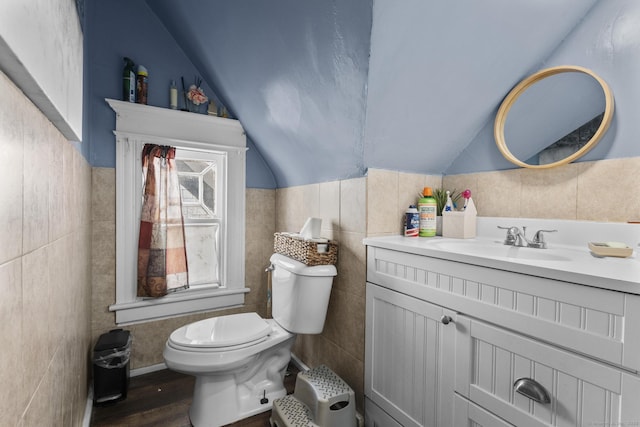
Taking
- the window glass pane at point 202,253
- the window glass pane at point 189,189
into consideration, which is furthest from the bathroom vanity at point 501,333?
the window glass pane at point 189,189

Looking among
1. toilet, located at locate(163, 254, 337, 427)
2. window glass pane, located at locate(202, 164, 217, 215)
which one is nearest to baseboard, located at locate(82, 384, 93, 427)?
toilet, located at locate(163, 254, 337, 427)

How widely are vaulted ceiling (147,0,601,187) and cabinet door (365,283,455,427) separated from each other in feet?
2.24

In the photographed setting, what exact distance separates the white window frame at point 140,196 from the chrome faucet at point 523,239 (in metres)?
1.75

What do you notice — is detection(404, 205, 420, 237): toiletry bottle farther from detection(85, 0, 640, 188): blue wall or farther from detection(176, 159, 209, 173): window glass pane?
detection(176, 159, 209, 173): window glass pane

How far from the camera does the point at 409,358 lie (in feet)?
4.19

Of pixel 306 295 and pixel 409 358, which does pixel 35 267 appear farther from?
pixel 409 358

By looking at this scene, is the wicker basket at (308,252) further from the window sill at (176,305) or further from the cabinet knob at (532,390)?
the cabinet knob at (532,390)

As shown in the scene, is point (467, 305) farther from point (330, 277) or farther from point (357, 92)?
point (357, 92)

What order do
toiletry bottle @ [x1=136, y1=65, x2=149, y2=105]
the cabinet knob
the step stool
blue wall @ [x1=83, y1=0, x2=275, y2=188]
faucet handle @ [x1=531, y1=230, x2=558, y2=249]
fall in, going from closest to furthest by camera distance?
the cabinet knob → faucet handle @ [x1=531, y1=230, x2=558, y2=249] → the step stool → blue wall @ [x1=83, y1=0, x2=275, y2=188] → toiletry bottle @ [x1=136, y1=65, x2=149, y2=105]

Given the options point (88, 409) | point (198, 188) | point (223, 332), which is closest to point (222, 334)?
point (223, 332)

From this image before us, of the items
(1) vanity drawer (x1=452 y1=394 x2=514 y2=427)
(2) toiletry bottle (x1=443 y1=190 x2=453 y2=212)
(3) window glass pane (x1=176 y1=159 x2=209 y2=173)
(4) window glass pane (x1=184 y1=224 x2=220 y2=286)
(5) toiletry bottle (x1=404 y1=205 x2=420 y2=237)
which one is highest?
(3) window glass pane (x1=176 y1=159 x2=209 y2=173)

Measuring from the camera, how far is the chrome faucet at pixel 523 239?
1.27 m

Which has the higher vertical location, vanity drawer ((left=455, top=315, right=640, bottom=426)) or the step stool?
vanity drawer ((left=455, top=315, right=640, bottom=426))

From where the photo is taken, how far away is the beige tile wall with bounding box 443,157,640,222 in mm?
1122
